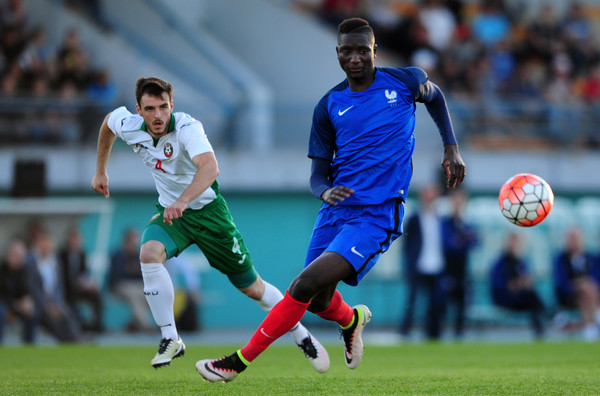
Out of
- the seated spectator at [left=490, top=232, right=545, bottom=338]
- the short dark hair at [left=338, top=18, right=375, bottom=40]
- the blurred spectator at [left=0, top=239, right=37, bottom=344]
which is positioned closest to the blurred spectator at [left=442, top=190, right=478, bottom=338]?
the seated spectator at [left=490, top=232, right=545, bottom=338]

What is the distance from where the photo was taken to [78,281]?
51.0 ft

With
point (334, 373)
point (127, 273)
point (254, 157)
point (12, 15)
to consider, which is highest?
point (12, 15)

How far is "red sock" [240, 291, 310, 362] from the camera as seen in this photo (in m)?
A: 6.49

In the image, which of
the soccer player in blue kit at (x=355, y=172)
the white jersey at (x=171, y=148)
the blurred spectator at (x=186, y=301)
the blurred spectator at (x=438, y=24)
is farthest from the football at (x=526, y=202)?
the blurred spectator at (x=438, y=24)

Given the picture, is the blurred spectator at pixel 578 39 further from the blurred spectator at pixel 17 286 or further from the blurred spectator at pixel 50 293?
the blurred spectator at pixel 17 286

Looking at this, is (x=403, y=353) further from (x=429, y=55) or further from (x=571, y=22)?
(x=571, y=22)

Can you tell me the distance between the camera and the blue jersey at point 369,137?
6.63 metres

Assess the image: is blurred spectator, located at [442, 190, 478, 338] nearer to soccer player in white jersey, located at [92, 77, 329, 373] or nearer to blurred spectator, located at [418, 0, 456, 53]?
soccer player in white jersey, located at [92, 77, 329, 373]

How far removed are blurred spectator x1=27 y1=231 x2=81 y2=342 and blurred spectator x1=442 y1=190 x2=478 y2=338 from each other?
19.0 ft

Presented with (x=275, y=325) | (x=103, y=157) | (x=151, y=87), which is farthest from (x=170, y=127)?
(x=275, y=325)

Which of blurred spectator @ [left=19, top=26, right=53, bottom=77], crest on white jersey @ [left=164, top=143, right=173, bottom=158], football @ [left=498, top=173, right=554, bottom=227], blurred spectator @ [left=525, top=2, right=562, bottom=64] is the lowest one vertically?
football @ [left=498, top=173, right=554, bottom=227]

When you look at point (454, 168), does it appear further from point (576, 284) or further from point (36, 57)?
point (36, 57)

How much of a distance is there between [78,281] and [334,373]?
27.3ft

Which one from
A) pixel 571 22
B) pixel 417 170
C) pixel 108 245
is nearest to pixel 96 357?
pixel 108 245
